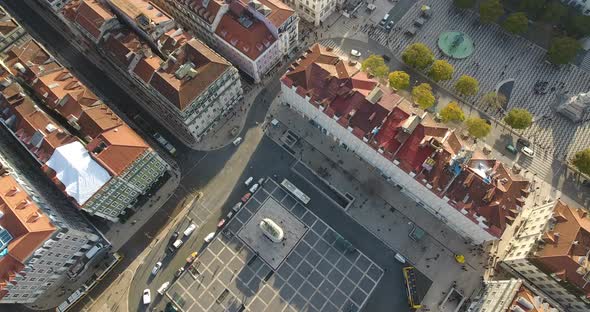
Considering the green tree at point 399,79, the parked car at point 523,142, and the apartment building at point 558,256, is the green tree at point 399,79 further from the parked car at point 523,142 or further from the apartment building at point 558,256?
the apartment building at point 558,256

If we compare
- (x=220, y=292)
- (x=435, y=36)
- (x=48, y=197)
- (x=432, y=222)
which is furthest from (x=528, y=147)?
(x=48, y=197)

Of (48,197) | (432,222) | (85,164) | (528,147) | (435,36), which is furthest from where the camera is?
(435,36)

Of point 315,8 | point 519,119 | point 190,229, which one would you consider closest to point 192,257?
point 190,229

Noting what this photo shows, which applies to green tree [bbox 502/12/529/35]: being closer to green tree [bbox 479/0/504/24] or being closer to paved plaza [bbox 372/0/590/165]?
green tree [bbox 479/0/504/24]

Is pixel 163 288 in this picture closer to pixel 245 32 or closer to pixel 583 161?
pixel 245 32

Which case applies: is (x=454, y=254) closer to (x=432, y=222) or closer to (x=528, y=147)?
(x=432, y=222)
